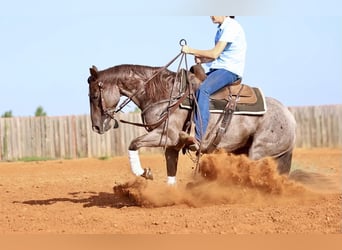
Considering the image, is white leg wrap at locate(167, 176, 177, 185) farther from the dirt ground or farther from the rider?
the rider

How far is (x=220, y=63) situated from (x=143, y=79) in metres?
1.23

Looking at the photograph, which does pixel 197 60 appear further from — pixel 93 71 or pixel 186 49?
pixel 93 71

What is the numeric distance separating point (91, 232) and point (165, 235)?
3.29 feet

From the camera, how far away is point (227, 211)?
26.6 ft

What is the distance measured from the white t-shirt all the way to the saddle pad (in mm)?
520

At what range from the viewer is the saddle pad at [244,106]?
31.4ft

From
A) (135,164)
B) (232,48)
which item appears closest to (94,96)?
(135,164)

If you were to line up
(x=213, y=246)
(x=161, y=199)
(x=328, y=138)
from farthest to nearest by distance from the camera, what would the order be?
(x=328, y=138) → (x=161, y=199) → (x=213, y=246)

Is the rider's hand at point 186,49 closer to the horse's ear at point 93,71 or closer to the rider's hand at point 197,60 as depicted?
the rider's hand at point 197,60

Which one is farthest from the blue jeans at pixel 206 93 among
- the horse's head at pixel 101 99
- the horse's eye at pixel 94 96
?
the horse's eye at pixel 94 96

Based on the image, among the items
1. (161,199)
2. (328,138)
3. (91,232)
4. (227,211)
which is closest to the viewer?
(91,232)

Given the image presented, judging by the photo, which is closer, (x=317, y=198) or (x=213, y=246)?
(x=213, y=246)

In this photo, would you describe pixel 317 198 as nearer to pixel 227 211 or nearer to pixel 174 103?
pixel 227 211

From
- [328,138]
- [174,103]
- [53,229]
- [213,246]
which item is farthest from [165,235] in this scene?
[328,138]
